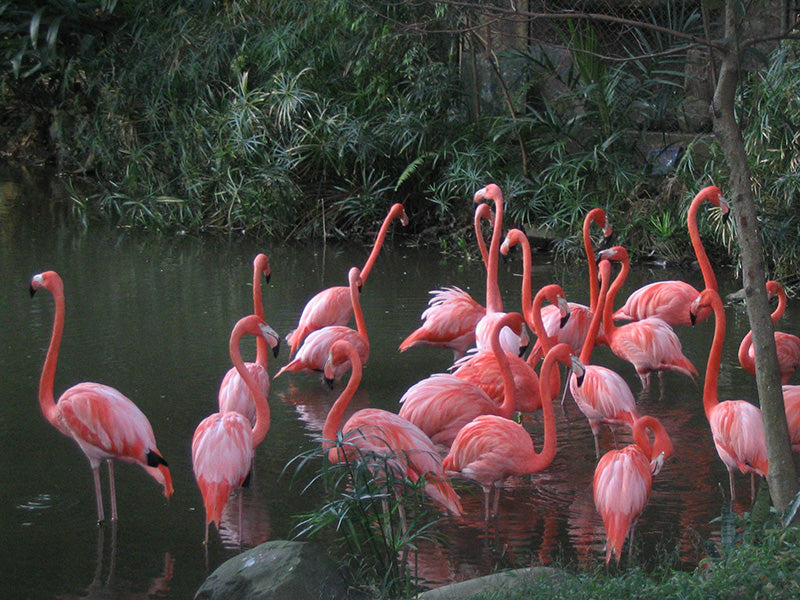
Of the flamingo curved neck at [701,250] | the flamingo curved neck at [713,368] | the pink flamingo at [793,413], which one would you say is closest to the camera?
the pink flamingo at [793,413]

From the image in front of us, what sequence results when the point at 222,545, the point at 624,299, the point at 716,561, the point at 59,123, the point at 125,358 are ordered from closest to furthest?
the point at 716,561 < the point at 222,545 < the point at 125,358 < the point at 624,299 < the point at 59,123

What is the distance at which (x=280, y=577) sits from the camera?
3.09 m

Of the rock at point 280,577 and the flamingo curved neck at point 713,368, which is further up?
the flamingo curved neck at point 713,368

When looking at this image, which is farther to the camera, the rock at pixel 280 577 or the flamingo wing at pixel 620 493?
the flamingo wing at pixel 620 493

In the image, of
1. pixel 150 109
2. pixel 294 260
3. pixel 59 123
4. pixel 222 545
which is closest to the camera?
pixel 222 545

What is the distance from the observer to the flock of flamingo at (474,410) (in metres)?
3.82

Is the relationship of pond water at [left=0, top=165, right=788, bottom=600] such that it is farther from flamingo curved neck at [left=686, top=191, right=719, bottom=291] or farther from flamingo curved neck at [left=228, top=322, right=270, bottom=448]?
flamingo curved neck at [left=686, top=191, right=719, bottom=291]

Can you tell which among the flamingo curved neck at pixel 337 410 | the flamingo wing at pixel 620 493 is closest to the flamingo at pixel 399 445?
the flamingo curved neck at pixel 337 410

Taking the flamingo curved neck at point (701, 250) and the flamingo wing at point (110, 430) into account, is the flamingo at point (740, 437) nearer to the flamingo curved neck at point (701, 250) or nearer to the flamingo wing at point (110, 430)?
the flamingo curved neck at point (701, 250)

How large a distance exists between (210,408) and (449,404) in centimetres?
147

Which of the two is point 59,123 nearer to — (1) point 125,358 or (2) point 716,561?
(1) point 125,358

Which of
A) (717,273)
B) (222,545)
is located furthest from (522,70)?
(222,545)

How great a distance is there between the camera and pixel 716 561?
306 centimetres

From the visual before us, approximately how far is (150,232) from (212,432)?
6871 millimetres
